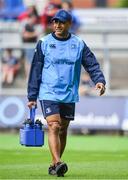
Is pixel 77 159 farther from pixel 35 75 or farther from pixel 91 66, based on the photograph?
pixel 35 75

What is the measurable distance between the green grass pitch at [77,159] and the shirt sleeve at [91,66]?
1291mm

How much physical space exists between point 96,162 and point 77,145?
4210mm

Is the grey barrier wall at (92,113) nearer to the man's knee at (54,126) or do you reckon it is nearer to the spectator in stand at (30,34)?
the spectator in stand at (30,34)

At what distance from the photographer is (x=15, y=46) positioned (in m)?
23.3

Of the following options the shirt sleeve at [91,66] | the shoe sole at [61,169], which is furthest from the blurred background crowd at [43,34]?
the shoe sole at [61,169]

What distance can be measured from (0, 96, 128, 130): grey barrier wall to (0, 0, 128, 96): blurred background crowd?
0.38 meters

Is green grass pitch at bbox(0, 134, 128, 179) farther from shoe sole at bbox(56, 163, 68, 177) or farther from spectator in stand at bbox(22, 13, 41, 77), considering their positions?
spectator in stand at bbox(22, 13, 41, 77)

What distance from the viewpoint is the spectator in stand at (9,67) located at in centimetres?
2294

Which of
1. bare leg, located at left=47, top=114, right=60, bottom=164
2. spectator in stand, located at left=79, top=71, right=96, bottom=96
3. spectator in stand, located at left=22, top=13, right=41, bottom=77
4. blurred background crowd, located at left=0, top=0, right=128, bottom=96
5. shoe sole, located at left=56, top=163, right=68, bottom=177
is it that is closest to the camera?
shoe sole, located at left=56, top=163, right=68, bottom=177

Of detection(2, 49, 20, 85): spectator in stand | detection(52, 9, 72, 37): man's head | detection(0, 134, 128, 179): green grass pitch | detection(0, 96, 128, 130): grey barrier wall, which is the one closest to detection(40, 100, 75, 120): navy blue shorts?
detection(0, 134, 128, 179): green grass pitch

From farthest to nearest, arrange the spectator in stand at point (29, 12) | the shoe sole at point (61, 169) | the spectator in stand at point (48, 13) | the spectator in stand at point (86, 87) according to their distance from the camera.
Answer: the spectator in stand at point (29, 12)
the spectator in stand at point (48, 13)
the spectator in stand at point (86, 87)
the shoe sole at point (61, 169)

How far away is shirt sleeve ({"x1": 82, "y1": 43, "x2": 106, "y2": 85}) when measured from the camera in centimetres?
1199

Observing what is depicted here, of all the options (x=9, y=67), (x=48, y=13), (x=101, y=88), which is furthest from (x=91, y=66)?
(x=48, y=13)

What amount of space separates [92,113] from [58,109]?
33.6 feet
